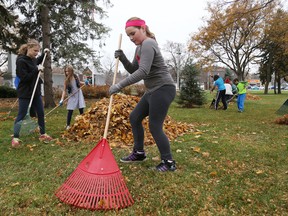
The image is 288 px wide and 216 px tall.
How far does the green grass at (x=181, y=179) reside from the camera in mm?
2469

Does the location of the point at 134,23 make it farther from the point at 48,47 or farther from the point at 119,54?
the point at 48,47

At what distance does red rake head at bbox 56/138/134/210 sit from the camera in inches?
95.4

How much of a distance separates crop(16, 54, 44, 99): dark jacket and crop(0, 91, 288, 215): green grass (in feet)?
3.13

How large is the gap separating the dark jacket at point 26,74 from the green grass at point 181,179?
37.5 inches

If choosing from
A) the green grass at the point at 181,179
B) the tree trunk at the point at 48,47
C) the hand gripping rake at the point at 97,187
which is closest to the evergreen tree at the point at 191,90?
the tree trunk at the point at 48,47

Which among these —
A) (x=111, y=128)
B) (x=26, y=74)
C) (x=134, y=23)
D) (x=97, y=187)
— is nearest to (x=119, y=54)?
(x=134, y=23)

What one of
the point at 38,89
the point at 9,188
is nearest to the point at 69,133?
the point at 38,89

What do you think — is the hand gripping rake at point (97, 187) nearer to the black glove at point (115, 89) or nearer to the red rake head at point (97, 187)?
the red rake head at point (97, 187)

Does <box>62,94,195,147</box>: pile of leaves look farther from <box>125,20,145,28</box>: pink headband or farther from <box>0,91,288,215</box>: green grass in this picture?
<box>125,20,145,28</box>: pink headband

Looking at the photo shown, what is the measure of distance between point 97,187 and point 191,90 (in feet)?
38.0

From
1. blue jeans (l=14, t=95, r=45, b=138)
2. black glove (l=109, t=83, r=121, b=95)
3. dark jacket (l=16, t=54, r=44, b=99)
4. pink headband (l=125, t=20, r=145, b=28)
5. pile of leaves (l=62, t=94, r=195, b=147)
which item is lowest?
pile of leaves (l=62, t=94, r=195, b=147)

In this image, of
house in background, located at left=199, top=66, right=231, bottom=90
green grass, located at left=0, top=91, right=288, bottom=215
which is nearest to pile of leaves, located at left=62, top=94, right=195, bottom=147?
green grass, located at left=0, top=91, right=288, bottom=215

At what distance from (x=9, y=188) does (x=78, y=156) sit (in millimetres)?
1232

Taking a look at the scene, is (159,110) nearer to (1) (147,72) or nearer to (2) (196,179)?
(1) (147,72)
